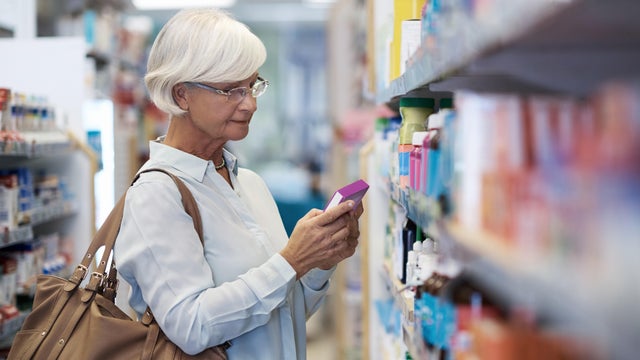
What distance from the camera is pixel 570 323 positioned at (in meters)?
0.86

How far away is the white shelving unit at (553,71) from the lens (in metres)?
0.78

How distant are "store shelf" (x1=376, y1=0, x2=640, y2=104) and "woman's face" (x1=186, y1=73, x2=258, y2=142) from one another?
3.25 feet

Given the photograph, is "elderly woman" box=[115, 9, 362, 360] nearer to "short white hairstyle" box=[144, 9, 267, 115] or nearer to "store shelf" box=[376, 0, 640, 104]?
"short white hairstyle" box=[144, 9, 267, 115]

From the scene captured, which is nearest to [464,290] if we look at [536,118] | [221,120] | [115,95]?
[536,118]

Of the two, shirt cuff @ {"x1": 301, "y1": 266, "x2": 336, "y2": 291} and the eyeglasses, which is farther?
shirt cuff @ {"x1": 301, "y1": 266, "x2": 336, "y2": 291}

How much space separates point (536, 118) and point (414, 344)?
897 millimetres

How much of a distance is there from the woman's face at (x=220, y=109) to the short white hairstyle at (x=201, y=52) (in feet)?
0.15

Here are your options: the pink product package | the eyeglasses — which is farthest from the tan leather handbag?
the pink product package

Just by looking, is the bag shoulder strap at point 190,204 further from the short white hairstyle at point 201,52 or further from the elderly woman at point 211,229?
the short white hairstyle at point 201,52

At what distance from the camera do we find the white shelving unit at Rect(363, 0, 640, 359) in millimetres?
779

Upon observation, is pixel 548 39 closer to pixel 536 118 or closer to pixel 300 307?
pixel 536 118

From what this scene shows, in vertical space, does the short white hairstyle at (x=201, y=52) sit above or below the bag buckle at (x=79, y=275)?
above

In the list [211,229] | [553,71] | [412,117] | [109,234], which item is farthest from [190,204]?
[553,71]

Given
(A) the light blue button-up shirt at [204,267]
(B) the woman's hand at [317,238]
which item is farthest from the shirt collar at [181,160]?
(B) the woman's hand at [317,238]
